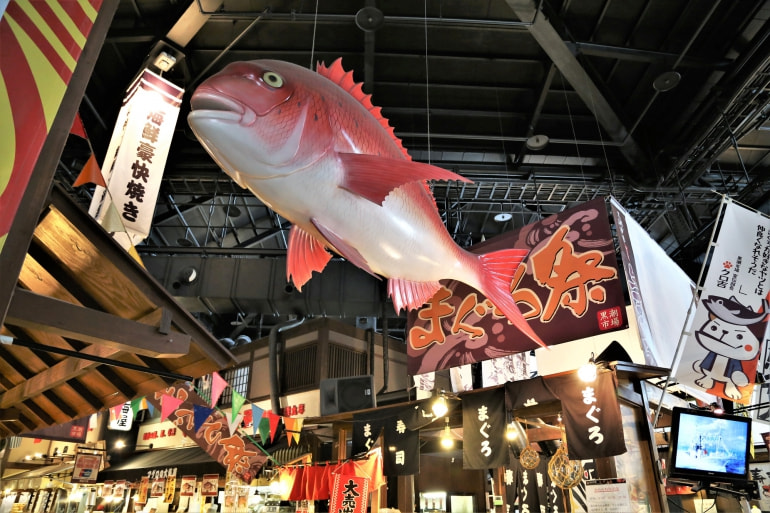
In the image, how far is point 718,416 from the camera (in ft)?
21.2

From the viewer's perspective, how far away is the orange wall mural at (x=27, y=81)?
142cm

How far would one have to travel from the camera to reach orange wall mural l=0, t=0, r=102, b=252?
4.65ft

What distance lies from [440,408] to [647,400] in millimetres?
3090

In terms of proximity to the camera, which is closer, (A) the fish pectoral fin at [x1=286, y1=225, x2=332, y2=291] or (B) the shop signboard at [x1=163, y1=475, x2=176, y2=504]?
(A) the fish pectoral fin at [x1=286, y1=225, x2=332, y2=291]

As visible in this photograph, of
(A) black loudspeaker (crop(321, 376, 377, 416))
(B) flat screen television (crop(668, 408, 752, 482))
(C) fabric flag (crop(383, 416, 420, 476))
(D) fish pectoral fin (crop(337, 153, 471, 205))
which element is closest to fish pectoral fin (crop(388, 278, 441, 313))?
(D) fish pectoral fin (crop(337, 153, 471, 205))

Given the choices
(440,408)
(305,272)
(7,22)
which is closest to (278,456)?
(440,408)

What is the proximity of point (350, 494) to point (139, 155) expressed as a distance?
663 centimetres

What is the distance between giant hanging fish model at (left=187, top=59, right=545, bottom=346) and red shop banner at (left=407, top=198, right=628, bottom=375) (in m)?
2.98

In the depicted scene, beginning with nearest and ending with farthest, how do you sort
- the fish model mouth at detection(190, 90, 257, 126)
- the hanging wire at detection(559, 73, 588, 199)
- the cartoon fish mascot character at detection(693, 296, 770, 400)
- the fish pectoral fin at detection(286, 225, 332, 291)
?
the fish model mouth at detection(190, 90, 257, 126) < the fish pectoral fin at detection(286, 225, 332, 291) < the cartoon fish mascot character at detection(693, 296, 770, 400) < the hanging wire at detection(559, 73, 588, 199)

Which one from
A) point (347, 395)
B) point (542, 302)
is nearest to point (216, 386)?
point (347, 395)

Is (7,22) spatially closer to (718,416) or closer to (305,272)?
(305,272)

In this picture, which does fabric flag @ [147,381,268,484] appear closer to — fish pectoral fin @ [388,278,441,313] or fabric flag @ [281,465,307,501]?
fabric flag @ [281,465,307,501]

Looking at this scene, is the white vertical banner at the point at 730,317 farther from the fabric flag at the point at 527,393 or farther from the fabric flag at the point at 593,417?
the fabric flag at the point at 527,393

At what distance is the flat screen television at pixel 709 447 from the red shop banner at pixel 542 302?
290 cm
